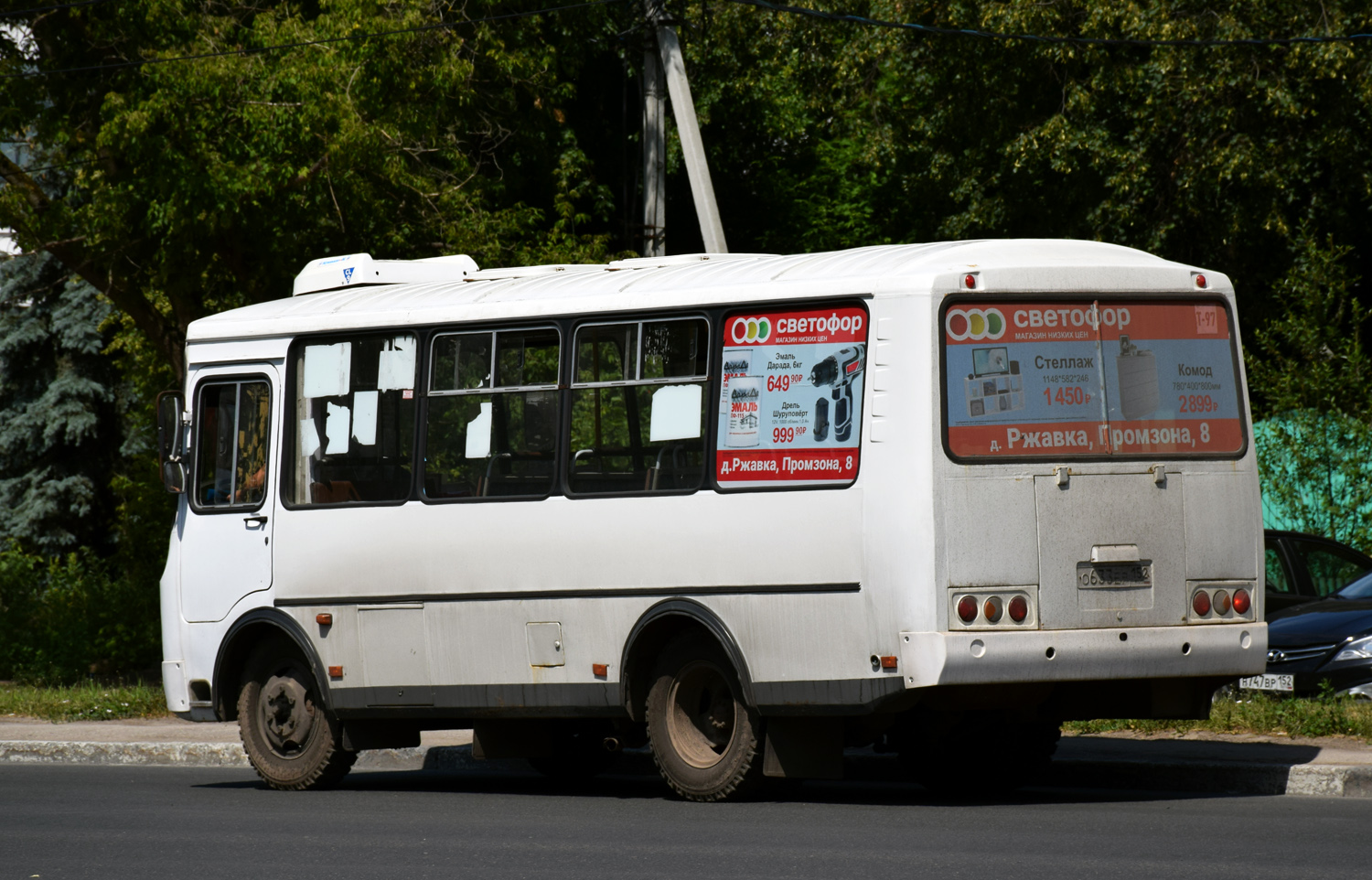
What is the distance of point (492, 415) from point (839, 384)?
2293 mm

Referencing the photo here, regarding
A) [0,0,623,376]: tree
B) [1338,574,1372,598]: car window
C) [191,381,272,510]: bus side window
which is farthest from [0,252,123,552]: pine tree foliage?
[1338,574,1372,598]: car window

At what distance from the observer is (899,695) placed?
9.39 metres

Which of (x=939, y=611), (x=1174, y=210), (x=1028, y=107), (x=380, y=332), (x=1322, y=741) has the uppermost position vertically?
(x=1028, y=107)

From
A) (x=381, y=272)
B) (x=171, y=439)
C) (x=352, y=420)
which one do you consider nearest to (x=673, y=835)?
(x=352, y=420)

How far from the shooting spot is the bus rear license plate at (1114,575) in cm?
955

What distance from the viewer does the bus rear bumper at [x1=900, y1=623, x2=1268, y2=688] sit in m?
9.20

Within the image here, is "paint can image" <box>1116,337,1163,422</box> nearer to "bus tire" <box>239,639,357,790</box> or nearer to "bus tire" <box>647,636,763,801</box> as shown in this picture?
"bus tire" <box>647,636,763,801</box>

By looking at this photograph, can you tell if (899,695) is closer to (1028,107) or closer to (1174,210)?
(1174,210)

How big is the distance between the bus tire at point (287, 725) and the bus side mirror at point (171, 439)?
1241mm

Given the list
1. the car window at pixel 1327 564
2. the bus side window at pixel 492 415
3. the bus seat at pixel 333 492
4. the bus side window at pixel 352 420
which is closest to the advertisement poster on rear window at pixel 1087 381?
the bus side window at pixel 492 415

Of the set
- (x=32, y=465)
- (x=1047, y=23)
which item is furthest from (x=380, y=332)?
(x=32, y=465)

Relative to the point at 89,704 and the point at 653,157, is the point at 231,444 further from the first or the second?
the point at 653,157

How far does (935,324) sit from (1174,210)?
55.0 ft

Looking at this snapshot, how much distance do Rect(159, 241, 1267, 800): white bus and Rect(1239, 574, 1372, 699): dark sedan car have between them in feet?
12.3
